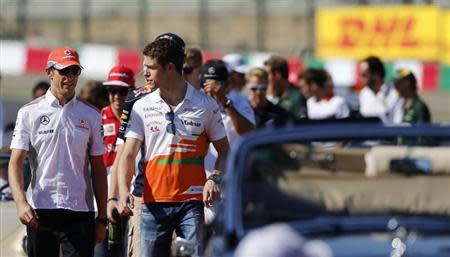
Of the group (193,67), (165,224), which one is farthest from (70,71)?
(193,67)

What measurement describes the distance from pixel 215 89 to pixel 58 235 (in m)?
2.73

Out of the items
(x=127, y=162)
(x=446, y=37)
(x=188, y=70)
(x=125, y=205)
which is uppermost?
(x=188, y=70)

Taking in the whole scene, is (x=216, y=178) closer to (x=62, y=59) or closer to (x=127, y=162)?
(x=127, y=162)

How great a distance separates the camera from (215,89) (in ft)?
36.8

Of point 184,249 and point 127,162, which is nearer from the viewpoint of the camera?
point 184,249

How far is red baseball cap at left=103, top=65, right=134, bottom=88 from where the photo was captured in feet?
36.4

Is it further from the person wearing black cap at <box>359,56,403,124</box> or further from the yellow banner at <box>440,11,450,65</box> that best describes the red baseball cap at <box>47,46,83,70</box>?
the yellow banner at <box>440,11,450,65</box>

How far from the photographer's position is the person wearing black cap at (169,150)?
8.69 metres

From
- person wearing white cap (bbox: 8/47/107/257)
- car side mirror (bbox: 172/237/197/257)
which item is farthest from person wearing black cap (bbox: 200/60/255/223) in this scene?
car side mirror (bbox: 172/237/197/257)

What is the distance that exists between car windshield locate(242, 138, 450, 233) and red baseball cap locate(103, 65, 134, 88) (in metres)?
3.98

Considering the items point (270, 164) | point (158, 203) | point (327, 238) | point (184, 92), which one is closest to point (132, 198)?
point (158, 203)

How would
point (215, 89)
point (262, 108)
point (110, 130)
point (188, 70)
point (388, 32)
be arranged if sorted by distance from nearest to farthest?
point (110, 130) < point (215, 89) < point (188, 70) < point (262, 108) < point (388, 32)

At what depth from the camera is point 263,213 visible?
271 inches

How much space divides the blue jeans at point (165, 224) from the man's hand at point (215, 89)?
2.54 metres
